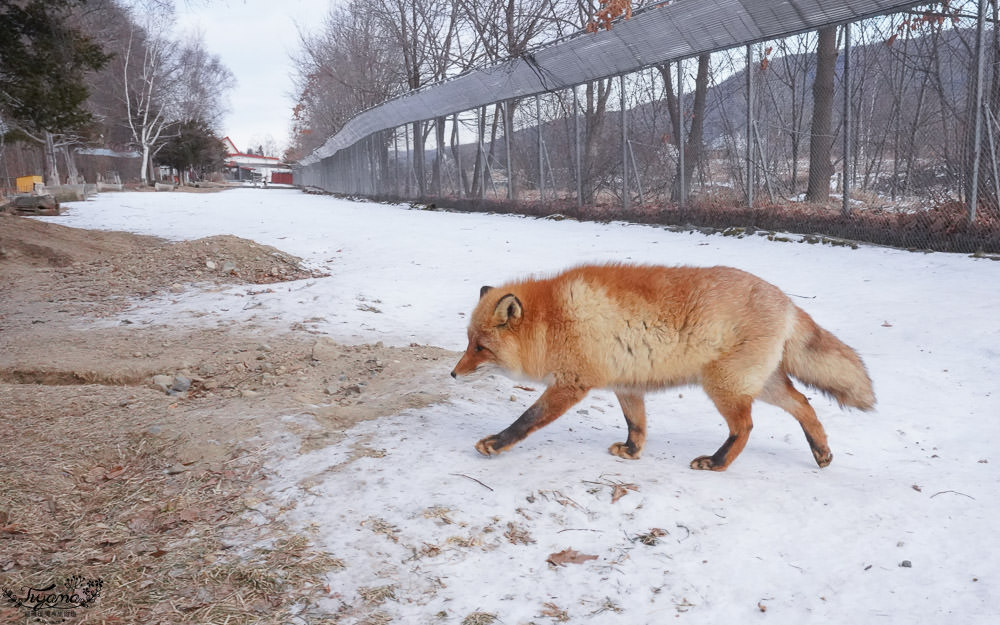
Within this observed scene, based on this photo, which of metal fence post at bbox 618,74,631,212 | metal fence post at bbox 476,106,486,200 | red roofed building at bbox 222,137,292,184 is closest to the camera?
metal fence post at bbox 618,74,631,212

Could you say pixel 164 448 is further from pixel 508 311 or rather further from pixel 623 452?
pixel 623 452

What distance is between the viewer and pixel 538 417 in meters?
3.41

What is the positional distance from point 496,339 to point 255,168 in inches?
5345

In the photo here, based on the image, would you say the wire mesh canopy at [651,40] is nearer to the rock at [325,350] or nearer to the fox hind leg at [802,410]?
the fox hind leg at [802,410]

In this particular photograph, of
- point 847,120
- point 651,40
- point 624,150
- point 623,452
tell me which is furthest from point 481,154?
point 623,452

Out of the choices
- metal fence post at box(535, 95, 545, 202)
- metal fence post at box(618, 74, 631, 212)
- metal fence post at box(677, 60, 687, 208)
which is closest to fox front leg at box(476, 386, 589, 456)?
metal fence post at box(677, 60, 687, 208)

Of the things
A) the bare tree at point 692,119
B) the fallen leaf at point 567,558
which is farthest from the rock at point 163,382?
the bare tree at point 692,119

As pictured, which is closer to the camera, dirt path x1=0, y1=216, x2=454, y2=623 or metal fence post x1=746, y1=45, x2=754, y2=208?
dirt path x1=0, y1=216, x2=454, y2=623

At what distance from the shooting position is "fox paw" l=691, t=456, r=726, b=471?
136 inches

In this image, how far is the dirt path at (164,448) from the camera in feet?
7.50

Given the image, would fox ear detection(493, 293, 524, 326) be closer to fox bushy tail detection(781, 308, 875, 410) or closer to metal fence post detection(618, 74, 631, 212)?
fox bushy tail detection(781, 308, 875, 410)

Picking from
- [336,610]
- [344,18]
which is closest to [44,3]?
[336,610]

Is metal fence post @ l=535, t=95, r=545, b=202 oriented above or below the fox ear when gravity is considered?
above

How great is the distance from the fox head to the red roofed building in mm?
113858
